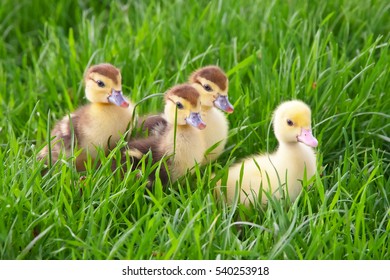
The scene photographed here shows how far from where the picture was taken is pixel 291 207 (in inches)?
152

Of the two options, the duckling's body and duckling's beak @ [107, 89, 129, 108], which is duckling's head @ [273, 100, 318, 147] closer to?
the duckling's body

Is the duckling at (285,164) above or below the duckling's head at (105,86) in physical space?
below

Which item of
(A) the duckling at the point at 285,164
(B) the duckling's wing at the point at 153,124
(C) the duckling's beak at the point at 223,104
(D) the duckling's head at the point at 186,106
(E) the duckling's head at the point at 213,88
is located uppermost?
(E) the duckling's head at the point at 213,88

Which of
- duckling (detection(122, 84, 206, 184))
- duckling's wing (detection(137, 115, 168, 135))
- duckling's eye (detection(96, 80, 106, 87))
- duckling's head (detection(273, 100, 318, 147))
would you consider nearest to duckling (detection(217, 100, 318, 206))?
duckling's head (detection(273, 100, 318, 147))

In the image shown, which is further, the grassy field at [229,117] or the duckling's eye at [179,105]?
the duckling's eye at [179,105]

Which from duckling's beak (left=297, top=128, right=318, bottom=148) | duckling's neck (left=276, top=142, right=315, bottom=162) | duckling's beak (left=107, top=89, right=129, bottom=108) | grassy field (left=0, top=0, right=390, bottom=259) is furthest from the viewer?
duckling's beak (left=107, top=89, right=129, bottom=108)

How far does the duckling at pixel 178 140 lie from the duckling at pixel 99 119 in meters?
0.20

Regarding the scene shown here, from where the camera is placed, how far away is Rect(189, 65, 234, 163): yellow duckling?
4426 millimetres

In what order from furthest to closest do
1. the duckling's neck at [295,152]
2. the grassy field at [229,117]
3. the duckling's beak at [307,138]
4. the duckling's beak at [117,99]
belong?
the duckling's beak at [117,99]
the duckling's neck at [295,152]
the duckling's beak at [307,138]
the grassy field at [229,117]

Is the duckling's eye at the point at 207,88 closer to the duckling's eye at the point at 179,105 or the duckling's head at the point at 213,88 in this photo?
the duckling's head at the point at 213,88

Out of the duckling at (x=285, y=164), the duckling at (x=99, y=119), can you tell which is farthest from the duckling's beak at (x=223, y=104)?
the duckling at (x=99, y=119)

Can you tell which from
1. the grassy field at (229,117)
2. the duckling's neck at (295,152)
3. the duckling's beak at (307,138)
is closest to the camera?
the grassy field at (229,117)

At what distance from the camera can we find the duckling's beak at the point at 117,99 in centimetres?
436
